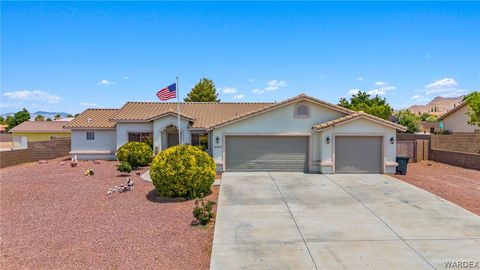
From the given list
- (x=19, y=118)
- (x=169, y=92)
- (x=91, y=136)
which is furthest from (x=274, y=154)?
(x=19, y=118)

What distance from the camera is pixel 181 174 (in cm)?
1170

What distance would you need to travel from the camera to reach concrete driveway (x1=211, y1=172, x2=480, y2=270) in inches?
269

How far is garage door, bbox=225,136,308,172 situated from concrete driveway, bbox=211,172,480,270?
170 inches

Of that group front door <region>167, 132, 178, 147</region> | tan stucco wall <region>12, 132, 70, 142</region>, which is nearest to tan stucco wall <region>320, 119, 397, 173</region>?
front door <region>167, 132, 178, 147</region>

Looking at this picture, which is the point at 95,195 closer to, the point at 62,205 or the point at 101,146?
the point at 62,205

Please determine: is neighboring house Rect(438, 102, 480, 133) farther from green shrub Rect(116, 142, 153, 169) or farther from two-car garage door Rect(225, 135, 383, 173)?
green shrub Rect(116, 142, 153, 169)

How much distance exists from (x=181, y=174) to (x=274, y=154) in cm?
779

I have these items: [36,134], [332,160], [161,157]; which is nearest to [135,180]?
[161,157]

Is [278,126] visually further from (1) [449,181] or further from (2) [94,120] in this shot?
(2) [94,120]

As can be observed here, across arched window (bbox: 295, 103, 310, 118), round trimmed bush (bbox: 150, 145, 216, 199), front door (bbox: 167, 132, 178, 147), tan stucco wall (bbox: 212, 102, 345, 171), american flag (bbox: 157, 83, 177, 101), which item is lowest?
round trimmed bush (bbox: 150, 145, 216, 199)

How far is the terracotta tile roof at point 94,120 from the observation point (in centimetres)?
2445

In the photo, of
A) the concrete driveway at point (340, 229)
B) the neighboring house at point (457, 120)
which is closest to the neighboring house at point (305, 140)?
the concrete driveway at point (340, 229)

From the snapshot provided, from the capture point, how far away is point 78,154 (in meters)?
24.6

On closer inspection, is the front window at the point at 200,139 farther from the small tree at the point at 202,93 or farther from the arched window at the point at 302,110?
the small tree at the point at 202,93
